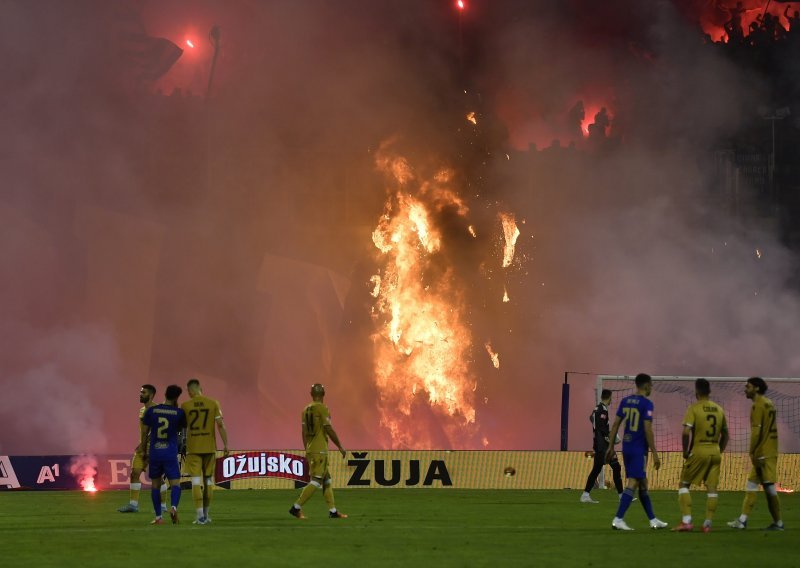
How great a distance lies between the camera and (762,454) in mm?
18141

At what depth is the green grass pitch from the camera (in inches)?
549

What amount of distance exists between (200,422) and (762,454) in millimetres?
8657

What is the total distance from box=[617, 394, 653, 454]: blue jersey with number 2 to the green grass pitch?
1241mm

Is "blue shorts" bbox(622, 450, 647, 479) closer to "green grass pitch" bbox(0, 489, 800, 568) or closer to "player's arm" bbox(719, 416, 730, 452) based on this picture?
"green grass pitch" bbox(0, 489, 800, 568)

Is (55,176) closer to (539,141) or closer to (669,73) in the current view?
(539,141)

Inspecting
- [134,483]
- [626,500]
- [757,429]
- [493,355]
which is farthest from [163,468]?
[493,355]

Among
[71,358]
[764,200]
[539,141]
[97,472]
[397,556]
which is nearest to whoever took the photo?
[397,556]

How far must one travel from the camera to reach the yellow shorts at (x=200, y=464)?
18.8 metres

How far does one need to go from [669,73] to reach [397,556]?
45.5 m

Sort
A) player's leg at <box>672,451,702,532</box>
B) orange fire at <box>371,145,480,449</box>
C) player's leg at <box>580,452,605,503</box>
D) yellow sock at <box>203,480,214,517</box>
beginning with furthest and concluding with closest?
orange fire at <box>371,145,480,449</box>, player's leg at <box>580,452,605,503</box>, yellow sock at <box>203,480,214,517</box>, player's leg at <box>672,451,702,532</box>

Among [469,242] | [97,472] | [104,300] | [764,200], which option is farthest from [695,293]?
[97,472]

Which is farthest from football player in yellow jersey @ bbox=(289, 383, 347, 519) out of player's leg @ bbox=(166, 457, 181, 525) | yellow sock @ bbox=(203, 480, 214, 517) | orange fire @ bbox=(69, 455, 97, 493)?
orange fire @ bbox=(69, 455, 97, 493)

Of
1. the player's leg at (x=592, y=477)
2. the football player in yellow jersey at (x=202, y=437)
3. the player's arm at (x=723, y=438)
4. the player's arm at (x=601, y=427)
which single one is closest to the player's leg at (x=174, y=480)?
the football player in yellow jersey at (x=202, y=437)

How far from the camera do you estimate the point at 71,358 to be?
1929 inches
